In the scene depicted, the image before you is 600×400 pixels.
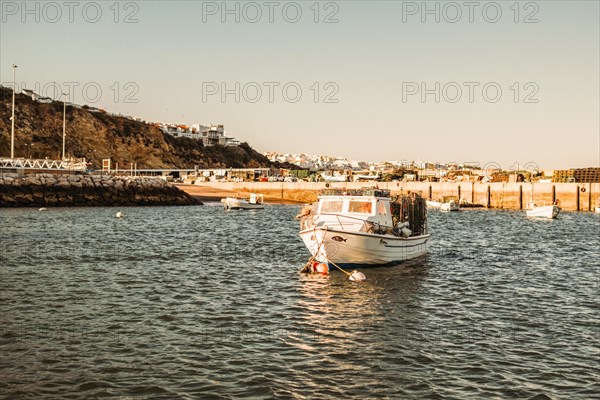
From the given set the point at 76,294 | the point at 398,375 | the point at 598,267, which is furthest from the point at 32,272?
the point at 598,267

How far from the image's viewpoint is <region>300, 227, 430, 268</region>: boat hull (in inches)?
1021

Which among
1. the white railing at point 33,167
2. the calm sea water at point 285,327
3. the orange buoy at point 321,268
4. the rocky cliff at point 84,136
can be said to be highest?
the rocky cliff at point 84,136

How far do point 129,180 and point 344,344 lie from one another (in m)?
76.6

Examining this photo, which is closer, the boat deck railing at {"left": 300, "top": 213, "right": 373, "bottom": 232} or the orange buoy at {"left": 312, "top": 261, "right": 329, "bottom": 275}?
the orange buoy at {"left": 312, "top": 261, "right": 329, "bottom": 275}

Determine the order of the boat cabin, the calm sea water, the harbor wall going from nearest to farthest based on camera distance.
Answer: the calm sea water
the boat cabin
the harbor wall

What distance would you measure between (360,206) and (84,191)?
57704mm

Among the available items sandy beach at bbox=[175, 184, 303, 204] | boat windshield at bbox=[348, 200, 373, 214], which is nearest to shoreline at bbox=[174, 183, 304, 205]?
sandy beach at bbox=[175, 184, 303, 204]

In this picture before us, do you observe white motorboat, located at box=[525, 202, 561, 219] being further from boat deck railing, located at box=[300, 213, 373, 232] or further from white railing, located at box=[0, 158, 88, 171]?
white railing, located at box=[0, 158, 88, 171]

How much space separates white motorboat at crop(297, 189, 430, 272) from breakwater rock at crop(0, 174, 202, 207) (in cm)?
5271

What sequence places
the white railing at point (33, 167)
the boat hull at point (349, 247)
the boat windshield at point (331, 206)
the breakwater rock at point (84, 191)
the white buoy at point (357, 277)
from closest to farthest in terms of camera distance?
1. the white buoy at point (357, 277)
2. the boat hull at point (349, 247)
3. the boat windshield at point (331, 206)
4. the breakwater rock at point (84, 191)
5. the white railing at point (33, 167)

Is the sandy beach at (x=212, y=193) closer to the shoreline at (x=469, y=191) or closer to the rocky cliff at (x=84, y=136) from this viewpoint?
the shoreline at (x=469, y=191)

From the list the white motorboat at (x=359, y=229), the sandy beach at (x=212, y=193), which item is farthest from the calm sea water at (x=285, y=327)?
the sandy beach at (x=212, y=193)

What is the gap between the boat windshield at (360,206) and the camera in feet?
95.5

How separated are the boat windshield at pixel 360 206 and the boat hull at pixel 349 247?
191 cm
